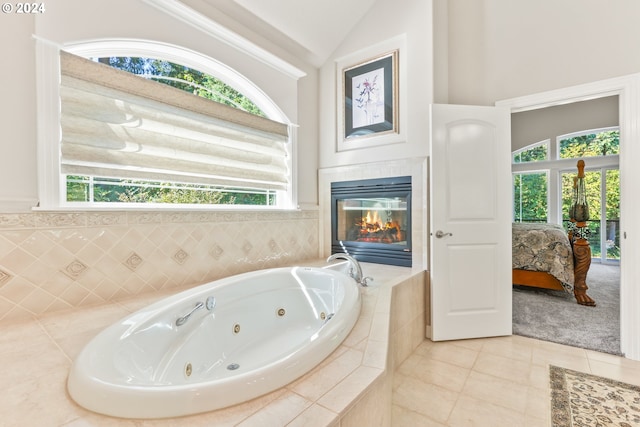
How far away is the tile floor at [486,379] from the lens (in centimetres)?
157

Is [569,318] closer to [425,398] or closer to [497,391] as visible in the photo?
[497,391]

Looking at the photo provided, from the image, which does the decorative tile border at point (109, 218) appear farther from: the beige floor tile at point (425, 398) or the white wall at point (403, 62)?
the beige floor tile at point (425, 398)

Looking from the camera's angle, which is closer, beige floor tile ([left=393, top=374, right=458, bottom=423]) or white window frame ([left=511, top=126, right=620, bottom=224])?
beige floor tile ([left=393, top=374, right=458, bottom=423])

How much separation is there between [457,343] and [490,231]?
993 mm

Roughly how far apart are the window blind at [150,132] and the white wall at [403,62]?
1018 millimetres

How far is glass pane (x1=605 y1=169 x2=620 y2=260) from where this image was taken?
222 inches

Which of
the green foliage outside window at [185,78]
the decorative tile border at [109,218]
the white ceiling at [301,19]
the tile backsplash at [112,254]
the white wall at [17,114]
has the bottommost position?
the tile backsplash at [112,254]

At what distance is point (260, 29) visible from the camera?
2.58 meters

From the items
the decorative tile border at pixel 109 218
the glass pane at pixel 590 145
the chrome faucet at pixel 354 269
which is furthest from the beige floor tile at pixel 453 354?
the glass pane at pixel 590 145

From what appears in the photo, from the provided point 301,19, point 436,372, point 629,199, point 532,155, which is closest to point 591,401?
point 436,372

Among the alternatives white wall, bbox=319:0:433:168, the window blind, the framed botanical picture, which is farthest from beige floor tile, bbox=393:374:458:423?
the framed botanical picture

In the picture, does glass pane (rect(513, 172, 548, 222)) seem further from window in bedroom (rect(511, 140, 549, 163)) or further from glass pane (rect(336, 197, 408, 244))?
glass pane (rect(336, 197, 408, 244))

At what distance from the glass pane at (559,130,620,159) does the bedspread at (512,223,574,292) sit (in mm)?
3585

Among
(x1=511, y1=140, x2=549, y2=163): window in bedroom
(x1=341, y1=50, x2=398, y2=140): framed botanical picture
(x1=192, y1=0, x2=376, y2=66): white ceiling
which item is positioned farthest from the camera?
(x1=511, y1=140, x2=549, y2=163): window in bedroom
